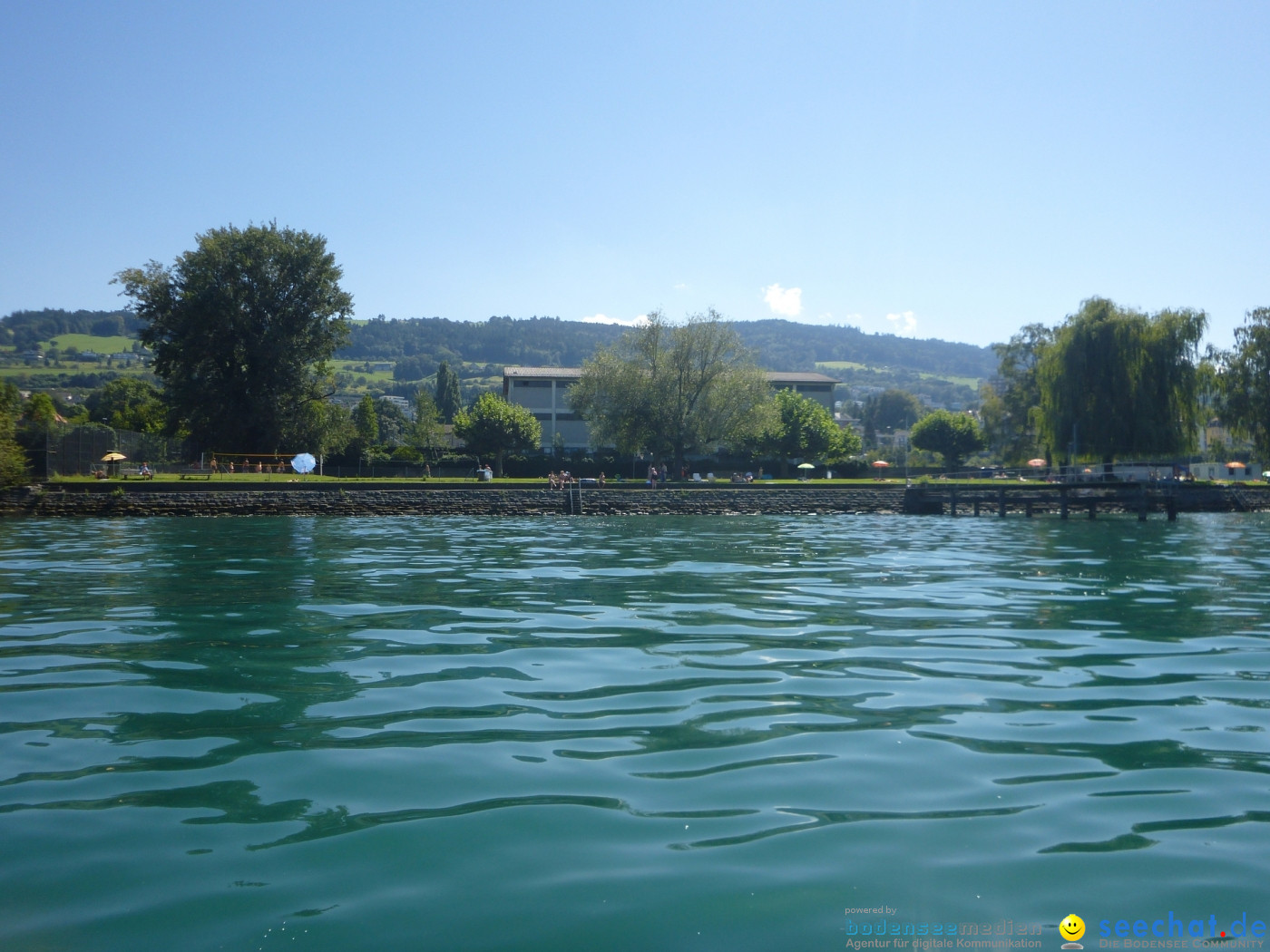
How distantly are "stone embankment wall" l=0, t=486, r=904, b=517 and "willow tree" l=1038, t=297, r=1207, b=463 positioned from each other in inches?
390

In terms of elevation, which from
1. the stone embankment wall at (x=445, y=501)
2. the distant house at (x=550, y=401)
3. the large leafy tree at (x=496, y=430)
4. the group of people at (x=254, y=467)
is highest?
the distant house at (x=550, y=401)

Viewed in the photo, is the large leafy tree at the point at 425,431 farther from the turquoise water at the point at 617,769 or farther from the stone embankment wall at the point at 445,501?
the turquoise water at the point at 617,769

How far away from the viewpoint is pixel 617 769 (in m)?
5.68

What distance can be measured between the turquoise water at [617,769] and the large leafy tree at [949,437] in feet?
271

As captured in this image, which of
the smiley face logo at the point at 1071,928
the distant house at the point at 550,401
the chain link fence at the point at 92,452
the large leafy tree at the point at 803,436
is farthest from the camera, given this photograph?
the distant house at the point at 550,401

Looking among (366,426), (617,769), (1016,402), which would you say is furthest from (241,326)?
(1016,402)

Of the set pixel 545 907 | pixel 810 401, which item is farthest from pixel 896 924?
pixel 810 401

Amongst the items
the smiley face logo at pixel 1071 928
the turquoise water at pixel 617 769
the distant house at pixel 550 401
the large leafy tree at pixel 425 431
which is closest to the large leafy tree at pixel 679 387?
the large leafy tree at pixel 425 431

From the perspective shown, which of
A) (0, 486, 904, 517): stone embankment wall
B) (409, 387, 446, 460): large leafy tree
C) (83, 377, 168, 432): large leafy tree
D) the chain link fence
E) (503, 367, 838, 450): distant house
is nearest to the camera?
(0, 486, 904, 517): stone embankment wall

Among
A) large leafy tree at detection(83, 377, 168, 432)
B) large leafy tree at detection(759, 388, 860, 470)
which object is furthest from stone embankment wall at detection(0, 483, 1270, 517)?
large leafy tree at detection(83, 377, 168, 432)

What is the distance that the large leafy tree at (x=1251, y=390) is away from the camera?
55094 millimetres

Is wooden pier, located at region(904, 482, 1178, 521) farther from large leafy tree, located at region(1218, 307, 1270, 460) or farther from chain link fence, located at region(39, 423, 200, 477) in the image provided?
chain link fence, located at region(39, 423, 200, 477)

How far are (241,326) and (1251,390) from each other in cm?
5697

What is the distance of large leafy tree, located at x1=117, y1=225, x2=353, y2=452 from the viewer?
169ft
